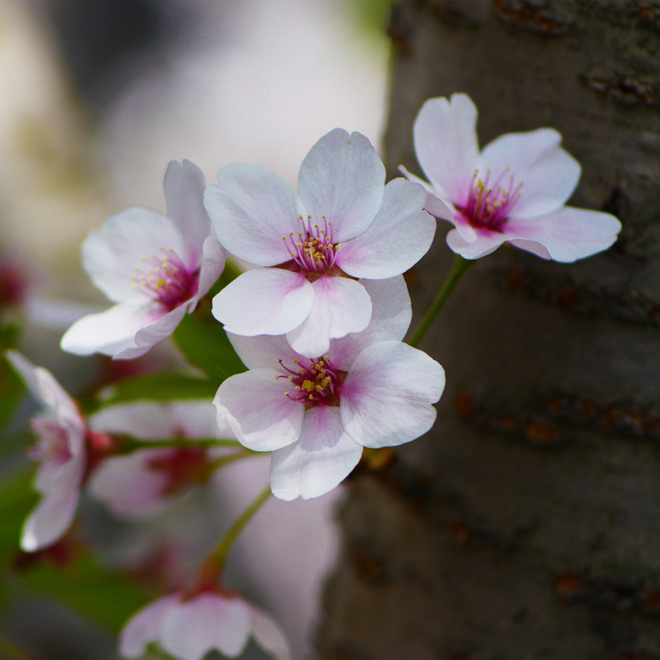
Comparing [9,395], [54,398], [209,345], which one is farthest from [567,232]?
[9,395]

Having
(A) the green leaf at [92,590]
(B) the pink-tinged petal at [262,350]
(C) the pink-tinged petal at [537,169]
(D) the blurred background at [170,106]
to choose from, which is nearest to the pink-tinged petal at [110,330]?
(B) the pink-tinged petal at [262,350]

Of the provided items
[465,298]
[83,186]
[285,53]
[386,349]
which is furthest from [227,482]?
[285,53]

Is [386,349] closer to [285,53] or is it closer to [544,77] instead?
[544,77]

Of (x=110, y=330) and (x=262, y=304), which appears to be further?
(x=110, y=330)

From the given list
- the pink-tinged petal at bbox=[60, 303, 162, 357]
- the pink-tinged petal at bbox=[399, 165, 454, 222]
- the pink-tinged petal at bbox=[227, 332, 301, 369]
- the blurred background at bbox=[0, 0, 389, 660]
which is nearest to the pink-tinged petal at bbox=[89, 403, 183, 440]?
the pink-tinged petal at bbox=[60, 303, 162, 357]

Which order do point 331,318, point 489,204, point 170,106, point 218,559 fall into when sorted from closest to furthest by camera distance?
point 331,318
point 489,204
point 218,559
point 170,106

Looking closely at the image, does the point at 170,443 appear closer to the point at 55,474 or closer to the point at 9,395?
the point at 55,474
